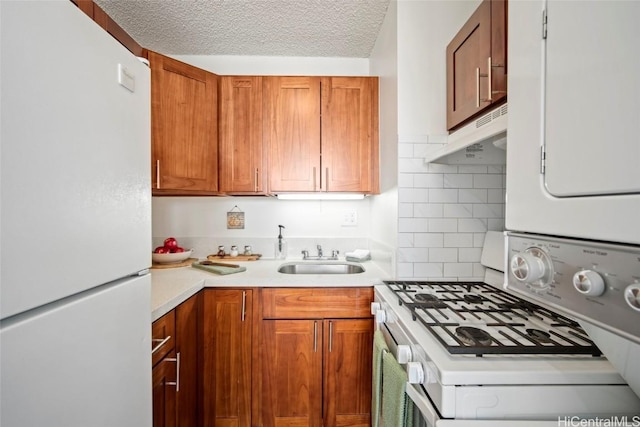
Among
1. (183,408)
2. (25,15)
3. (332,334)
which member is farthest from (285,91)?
(183,408)

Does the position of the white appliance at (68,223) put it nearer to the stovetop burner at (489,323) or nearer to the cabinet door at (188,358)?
the cabinet door at (188,358)

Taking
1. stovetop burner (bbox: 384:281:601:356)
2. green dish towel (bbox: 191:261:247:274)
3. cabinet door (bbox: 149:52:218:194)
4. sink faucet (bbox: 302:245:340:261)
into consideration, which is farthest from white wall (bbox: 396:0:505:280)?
cabinet door (bbox: 149:52:218:194)

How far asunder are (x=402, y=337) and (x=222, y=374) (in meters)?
1.15

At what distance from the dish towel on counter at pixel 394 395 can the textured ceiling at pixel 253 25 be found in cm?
191

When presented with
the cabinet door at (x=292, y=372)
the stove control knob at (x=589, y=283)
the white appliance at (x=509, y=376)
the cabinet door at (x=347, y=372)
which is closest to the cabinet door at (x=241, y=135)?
the cabinet door at (x=292, y=372)

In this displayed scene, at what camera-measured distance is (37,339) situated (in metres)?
0.46

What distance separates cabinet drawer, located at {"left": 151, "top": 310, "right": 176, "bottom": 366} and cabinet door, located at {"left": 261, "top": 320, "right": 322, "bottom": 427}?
54cm

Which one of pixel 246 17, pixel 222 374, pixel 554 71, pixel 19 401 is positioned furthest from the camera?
pixel 246 17

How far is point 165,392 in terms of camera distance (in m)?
1.24

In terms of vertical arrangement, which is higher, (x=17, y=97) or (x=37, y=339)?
(x=17, y=97)

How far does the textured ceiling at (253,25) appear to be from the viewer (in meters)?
1.83

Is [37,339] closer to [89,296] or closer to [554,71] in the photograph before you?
[89,296]

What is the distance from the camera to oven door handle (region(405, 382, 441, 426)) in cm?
78

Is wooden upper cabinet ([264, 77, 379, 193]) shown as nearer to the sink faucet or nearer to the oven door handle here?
the sink faucet
